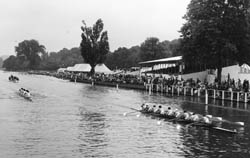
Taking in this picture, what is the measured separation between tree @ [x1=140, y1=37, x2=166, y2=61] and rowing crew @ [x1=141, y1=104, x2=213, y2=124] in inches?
3450

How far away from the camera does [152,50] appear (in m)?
122

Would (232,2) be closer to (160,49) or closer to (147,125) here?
(147,125)

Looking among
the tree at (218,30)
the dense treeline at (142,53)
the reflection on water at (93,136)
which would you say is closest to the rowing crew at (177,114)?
the reflection on water at (93,136)

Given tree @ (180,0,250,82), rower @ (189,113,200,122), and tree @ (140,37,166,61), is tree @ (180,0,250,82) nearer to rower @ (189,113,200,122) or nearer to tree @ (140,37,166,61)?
rower @ (189,113,200,122)

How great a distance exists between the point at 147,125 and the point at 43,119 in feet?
25.6

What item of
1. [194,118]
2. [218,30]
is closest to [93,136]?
[194,118]

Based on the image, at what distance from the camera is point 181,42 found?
55.1 meters

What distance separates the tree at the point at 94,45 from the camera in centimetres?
11156

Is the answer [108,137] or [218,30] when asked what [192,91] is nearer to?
[218,30]

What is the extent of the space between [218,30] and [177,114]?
24.8 meters

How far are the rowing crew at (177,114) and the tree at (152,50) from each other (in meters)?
87.6

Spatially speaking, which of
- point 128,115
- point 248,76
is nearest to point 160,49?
point 248,76

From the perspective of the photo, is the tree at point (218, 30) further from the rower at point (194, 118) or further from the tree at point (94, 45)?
the tree at point (94, 45)

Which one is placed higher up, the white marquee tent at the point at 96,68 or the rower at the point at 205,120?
the white marquee tent at the point at 96,68
